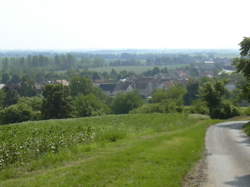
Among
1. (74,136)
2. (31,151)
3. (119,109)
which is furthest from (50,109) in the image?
(31,151)

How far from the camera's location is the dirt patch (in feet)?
41.1

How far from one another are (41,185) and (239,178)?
21.3 ft

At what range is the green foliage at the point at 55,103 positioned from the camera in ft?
221

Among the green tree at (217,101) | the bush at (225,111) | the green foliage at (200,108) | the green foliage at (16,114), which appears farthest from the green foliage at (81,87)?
the bush at (225,111)

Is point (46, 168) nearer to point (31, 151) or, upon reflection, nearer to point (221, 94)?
point (31, 151)

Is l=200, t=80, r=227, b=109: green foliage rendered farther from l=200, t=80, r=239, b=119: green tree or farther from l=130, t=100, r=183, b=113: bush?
l=130, t=100, r=183, b=113: bush

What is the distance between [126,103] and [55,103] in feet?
93.4

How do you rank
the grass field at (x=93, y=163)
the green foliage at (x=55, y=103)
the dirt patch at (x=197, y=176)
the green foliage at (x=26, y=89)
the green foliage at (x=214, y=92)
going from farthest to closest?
the green foliage at (x=26, y=89)
the green foliage at (x=55, y=103)
the green foliage at (x=214, y=92)
the dirt patch at (x=197, y=176)
the grass field at (x=93, y=163)

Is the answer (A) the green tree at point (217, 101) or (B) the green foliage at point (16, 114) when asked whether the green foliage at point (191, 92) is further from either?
(B) the green foliage at point (16, 114)

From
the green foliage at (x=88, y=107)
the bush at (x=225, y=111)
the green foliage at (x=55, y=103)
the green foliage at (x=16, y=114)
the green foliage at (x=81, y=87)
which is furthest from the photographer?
the green foliage at (x=81, y=87)

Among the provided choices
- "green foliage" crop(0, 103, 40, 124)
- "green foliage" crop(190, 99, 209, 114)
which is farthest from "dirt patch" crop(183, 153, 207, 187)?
"green foliage" crop(0, 103, 40, 124)

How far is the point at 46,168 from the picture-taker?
1575 centimetres

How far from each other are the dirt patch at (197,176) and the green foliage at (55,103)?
175 ft

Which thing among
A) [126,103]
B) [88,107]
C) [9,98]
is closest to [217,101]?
[88,107]
